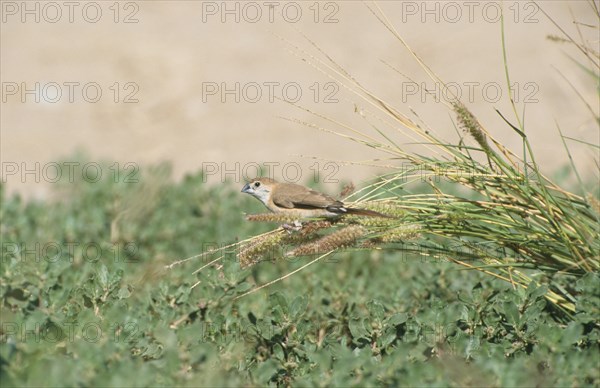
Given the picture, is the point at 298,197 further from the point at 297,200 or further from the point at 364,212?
the point at 364,212

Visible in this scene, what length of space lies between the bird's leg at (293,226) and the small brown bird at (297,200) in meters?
0.04

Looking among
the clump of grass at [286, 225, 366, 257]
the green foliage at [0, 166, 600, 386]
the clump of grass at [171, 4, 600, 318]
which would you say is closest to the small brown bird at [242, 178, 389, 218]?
the clump of grass at [171, 4, 600, 318]

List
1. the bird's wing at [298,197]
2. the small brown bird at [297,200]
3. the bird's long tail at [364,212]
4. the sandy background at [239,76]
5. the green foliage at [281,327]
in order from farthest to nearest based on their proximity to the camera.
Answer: the sandy background at [239,76]
the bird's wing at [298,197]
the small brown bird at [297,200]
the bird's long tail at [364,212]
the green foliage at [281,327]

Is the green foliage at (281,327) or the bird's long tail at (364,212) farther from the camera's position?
the bird's long tail at (364,212)

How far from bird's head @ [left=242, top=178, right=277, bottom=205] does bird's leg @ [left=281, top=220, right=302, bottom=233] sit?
1487 millimetres

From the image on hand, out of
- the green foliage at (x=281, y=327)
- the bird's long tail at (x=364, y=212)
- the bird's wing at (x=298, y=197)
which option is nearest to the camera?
the green foliage at (x=281, y=327)

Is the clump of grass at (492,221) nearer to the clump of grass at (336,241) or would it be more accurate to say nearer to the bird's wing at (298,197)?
the clump of grass at (336,241)

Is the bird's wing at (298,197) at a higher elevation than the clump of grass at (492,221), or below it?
below

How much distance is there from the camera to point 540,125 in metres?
12.9

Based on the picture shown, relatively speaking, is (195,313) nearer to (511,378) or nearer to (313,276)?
(313,276)

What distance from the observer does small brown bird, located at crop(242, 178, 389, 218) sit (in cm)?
508

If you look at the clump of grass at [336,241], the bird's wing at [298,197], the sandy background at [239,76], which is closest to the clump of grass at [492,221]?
the clump of grass at [336,241]

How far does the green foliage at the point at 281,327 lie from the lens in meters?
3.63

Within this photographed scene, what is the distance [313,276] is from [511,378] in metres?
2.67
